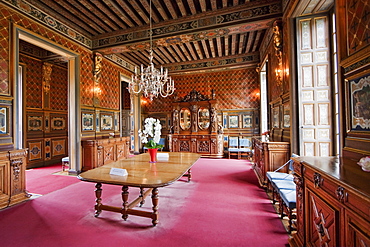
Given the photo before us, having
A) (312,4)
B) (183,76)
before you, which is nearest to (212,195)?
(312,4)

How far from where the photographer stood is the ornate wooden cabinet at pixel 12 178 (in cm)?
317

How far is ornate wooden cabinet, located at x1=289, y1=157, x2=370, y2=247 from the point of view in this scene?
1027mm

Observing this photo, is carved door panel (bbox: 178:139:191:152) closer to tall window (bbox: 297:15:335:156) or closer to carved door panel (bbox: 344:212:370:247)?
tall window (bbox: 297:15:335:156)

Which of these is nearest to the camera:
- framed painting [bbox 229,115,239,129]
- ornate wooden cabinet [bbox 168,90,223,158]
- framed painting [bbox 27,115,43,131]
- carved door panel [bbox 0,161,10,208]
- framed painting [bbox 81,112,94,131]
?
carved door panel [bbox 0,161,10,208]

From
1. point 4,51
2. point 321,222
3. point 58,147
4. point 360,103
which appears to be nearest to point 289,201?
point 321,222

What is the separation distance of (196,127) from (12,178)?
651 cm

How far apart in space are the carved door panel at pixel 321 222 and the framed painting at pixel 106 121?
673 centimetres

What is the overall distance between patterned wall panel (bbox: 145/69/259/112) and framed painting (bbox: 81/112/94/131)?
408cm

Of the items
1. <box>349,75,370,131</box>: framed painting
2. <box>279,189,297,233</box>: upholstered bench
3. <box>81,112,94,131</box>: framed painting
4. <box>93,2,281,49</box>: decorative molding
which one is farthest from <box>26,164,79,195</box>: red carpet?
<box>349,75,370,131</box>: framed painting

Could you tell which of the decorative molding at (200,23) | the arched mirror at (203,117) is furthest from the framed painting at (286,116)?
the arched mirror at (203,117)

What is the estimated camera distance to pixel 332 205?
1.32 meters

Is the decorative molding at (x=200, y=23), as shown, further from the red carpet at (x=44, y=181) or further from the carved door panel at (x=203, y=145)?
the carved door panel at (x=203, y=145)

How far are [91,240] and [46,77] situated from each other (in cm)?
717

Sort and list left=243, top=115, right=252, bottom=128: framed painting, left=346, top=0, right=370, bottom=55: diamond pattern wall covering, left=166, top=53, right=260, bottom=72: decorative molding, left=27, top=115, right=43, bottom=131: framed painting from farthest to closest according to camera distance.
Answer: left=243, top=115, right=252, bottom=128: framed painting, left=166, top=53, right=260, bottom=72: decorative molding, left=27, top=115, right=43, bottom=131: framed painting, left=346, top=0, right=370, bottom=55: diamond pattern wall covering
